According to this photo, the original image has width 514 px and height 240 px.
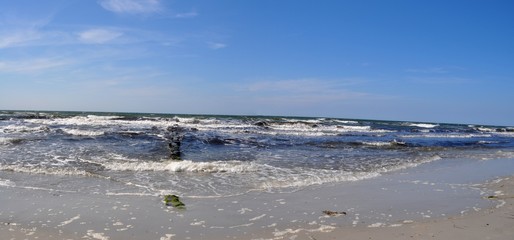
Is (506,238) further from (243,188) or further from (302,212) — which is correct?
(243,188)

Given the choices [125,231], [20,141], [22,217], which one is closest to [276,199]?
[125,231]

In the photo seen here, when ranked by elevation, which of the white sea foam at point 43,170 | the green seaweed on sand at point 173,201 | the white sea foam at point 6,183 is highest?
the green seaweed on sand at point 173,201

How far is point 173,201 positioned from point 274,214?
6.30 feet

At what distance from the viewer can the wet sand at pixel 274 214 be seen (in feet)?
17.2

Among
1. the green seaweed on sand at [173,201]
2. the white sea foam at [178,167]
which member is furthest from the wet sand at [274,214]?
the white sea foam at [178,167]

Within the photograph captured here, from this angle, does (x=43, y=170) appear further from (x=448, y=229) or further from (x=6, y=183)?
(x=448, y=229)

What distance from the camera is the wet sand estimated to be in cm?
525

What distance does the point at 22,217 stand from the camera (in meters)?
5.86

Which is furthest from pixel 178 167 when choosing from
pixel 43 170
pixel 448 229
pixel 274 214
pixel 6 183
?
pixel 448 229

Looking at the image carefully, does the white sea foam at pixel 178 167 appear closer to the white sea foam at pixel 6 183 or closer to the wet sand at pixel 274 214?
the wet sand at pixel 274 214

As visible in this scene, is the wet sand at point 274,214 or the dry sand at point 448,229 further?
the wet sand at point 274,214

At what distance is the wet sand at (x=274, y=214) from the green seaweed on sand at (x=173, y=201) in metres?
0.13

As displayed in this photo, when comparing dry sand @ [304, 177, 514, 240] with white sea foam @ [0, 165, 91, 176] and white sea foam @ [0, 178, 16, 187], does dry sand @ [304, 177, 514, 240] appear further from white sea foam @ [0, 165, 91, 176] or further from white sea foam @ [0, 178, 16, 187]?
white sea foam @ [0, 165, 91, 176]

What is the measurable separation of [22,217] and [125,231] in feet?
5.96
